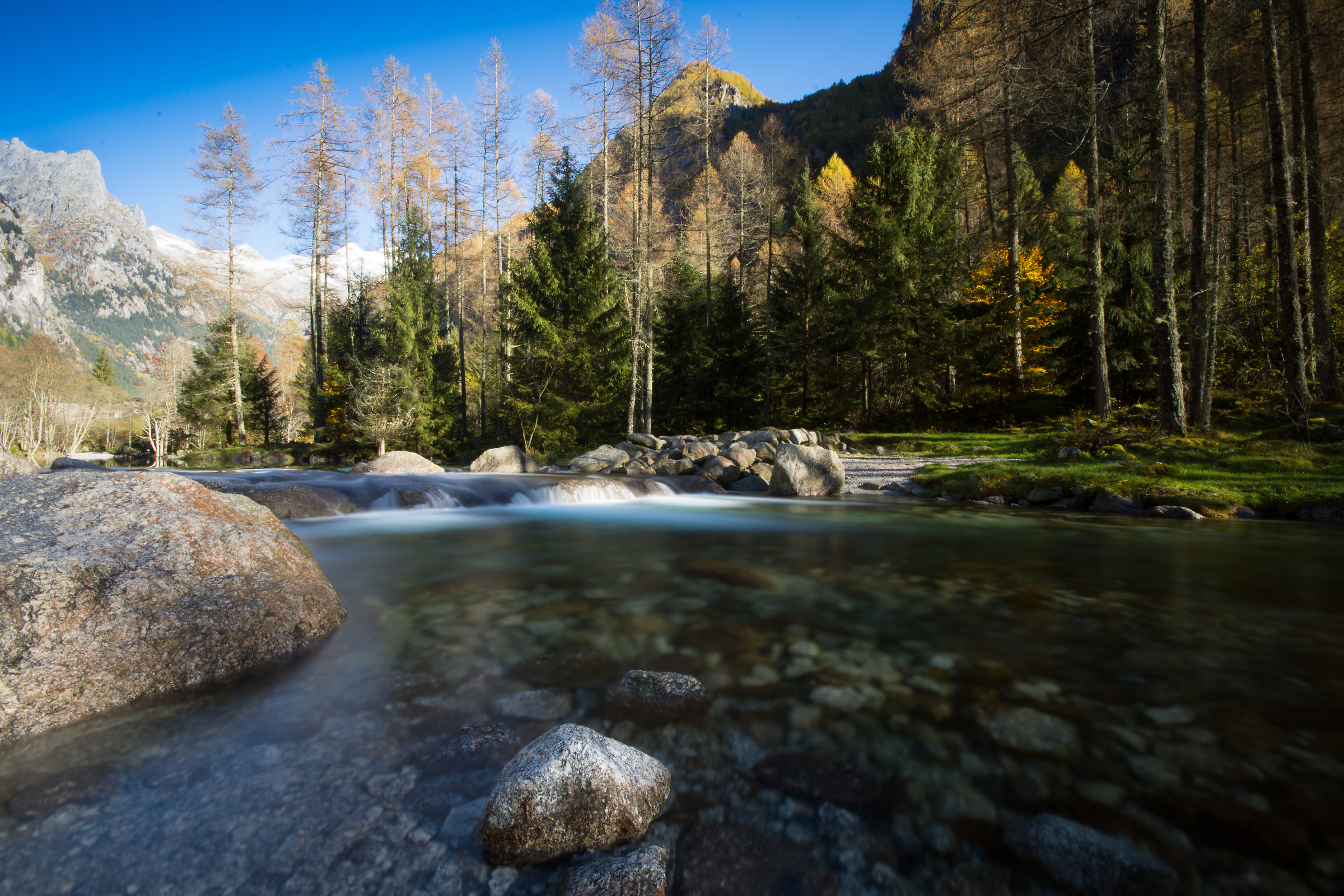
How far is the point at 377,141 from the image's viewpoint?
27094 millimetres

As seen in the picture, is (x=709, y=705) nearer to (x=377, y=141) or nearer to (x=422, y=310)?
(x=422, y=310)

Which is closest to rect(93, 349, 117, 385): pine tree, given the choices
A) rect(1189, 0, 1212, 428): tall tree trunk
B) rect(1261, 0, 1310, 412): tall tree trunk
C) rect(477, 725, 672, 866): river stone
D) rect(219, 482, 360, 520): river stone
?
rect(219, 482, 360, 520): river stone

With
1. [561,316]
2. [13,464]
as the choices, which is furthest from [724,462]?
[13,464]

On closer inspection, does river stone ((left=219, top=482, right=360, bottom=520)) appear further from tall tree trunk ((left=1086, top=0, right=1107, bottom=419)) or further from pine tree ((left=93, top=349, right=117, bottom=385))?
pine tree ((left=93, top=349, right=117, bottom=385))

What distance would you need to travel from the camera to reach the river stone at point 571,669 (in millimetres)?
2701

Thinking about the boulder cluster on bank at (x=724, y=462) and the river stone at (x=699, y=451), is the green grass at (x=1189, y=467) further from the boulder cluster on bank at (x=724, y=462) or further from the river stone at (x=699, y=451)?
the river stone at (x=699, y=451)

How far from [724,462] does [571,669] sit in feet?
34.3

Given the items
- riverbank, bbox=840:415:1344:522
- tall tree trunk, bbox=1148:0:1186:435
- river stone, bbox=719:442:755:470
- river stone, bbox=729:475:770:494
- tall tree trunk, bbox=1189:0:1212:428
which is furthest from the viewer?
river stone, bbox=719:442:755:470

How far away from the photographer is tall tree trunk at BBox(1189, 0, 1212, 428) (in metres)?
11.2

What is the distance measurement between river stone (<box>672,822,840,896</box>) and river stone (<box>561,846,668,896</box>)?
0.32ft

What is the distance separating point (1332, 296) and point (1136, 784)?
2170cm

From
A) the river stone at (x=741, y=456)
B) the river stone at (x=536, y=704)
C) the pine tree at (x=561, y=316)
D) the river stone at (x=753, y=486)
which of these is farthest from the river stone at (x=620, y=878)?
the pine tree at (x=561, y=316)

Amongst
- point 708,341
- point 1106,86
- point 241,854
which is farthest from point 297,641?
Answer: point 708,341

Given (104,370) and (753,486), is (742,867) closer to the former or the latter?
(753,486)
